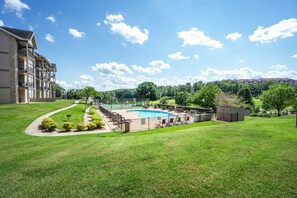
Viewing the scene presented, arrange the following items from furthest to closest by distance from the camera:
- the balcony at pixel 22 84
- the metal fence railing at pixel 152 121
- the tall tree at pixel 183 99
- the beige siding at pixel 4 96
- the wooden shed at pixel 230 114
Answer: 1. the tall tree at pixel 183 99
2. the balcony at pixel 22 84
3. the beige siding at pixel 4 96
4. the wooden shed at pixel 230 114
5. the metal fence railing at pixel 152 121

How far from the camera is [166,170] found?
14.0 feet

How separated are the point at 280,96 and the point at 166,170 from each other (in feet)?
88.4

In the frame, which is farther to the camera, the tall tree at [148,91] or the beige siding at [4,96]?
the tall tree at [148,91]

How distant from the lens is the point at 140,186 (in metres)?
3.67

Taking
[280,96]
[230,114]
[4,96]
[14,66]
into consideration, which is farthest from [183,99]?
[4,96]

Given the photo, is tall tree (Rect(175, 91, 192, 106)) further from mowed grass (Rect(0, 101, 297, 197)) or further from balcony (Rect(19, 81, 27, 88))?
mowed grass (Rect(0, 101, 297, 197))

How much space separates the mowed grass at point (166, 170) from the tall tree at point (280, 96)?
21.7 metres

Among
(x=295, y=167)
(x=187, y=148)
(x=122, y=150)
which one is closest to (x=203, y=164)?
(x=187, y=148)

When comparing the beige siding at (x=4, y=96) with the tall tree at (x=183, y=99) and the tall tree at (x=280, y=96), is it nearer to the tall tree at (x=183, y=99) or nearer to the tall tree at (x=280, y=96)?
the tall tree at (x=183, y=99)

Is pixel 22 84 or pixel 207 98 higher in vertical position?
pixel 22 84

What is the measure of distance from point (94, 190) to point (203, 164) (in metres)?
2.91

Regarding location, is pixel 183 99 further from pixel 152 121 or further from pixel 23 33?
pixel 23 33

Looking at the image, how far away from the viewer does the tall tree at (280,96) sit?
23.0 metres

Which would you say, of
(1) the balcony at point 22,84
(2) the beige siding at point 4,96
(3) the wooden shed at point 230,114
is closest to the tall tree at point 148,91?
(1) the balcony at point 22,84
